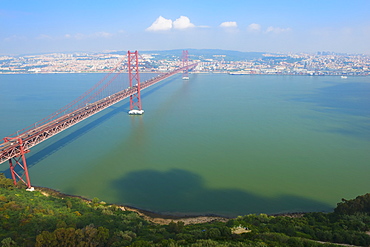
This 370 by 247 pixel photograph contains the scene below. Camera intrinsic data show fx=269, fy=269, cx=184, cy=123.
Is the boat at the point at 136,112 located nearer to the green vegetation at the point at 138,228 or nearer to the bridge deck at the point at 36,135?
the bridge deck at the point at 36,135

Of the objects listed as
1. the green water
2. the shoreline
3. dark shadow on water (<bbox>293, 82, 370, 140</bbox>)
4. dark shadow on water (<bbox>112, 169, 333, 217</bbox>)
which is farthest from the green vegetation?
dark shadow on water (<bbox>293, 82, 370, 140</bbox>)

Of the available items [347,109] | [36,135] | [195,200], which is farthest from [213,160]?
[347,109]

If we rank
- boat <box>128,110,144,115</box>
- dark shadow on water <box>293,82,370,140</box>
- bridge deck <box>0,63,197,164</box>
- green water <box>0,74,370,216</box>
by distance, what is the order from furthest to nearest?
boat <box>128,110,144,115</box> < dark shadow on water <box>293,82,370,140</box> < green water <box>0,74,370,216</box> < bridge deck <box>0,63,197,164</box>

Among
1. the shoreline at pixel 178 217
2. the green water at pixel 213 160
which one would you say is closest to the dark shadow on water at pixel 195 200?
the green water at pixel 213 160

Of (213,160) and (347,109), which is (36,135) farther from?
(347,109)

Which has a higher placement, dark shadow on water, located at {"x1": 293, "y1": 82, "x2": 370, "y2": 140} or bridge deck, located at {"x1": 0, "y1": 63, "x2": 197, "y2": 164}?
bridge deck, located at {"x1": 0, "y1": 63, "x2": 197, "y2": 164}

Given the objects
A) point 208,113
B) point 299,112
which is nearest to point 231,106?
point 208,113

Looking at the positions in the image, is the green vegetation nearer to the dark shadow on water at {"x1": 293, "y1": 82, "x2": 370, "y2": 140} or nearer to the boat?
the dark shadow on water at {"x1": 293, "y1": 82, "x2": 370, "y2": 140}
